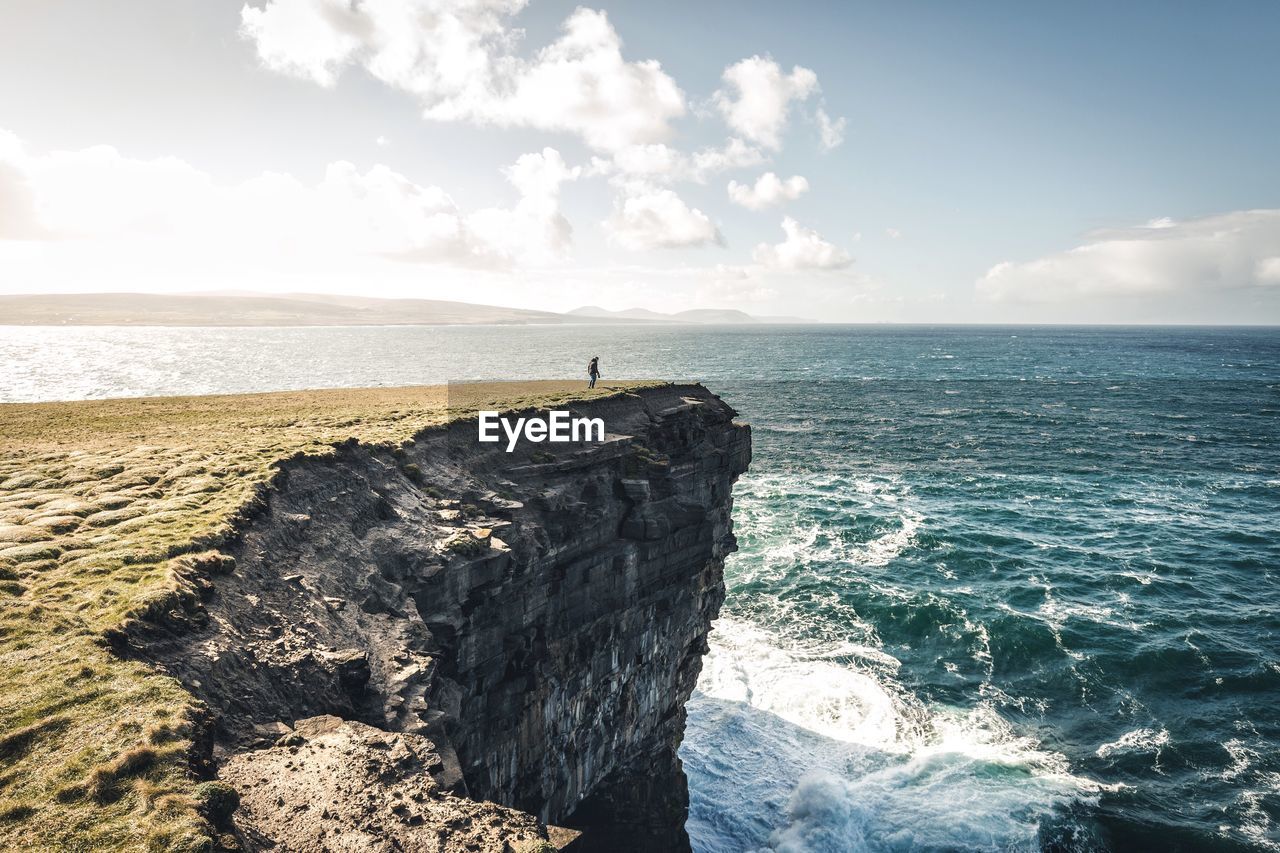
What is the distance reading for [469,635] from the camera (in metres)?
22.8

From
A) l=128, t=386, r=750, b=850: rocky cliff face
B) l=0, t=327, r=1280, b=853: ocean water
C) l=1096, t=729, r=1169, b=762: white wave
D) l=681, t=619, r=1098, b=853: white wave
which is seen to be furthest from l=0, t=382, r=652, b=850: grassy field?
l=1096, t=729, r=1169, b=762: white wave

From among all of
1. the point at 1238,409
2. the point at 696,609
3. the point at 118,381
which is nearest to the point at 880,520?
the point at 696,609

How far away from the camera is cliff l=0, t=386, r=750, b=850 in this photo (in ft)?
39.5

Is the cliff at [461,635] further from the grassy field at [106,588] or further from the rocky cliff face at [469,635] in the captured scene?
the grassy field at [106,588]

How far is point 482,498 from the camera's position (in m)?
26.8

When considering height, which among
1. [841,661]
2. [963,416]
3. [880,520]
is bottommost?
[841,661]

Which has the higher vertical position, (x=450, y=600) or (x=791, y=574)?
(x=450, y=600)

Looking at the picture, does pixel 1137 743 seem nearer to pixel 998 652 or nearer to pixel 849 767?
pixel 998 652

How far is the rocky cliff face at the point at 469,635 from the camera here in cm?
1234

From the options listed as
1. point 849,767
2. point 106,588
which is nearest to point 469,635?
point 106,588

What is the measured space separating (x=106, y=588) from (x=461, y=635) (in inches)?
418

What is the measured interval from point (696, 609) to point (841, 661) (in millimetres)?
14059

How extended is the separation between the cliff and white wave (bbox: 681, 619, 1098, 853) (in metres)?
4.19

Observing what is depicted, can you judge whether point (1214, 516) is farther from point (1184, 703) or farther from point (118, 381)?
point (118, 381)
